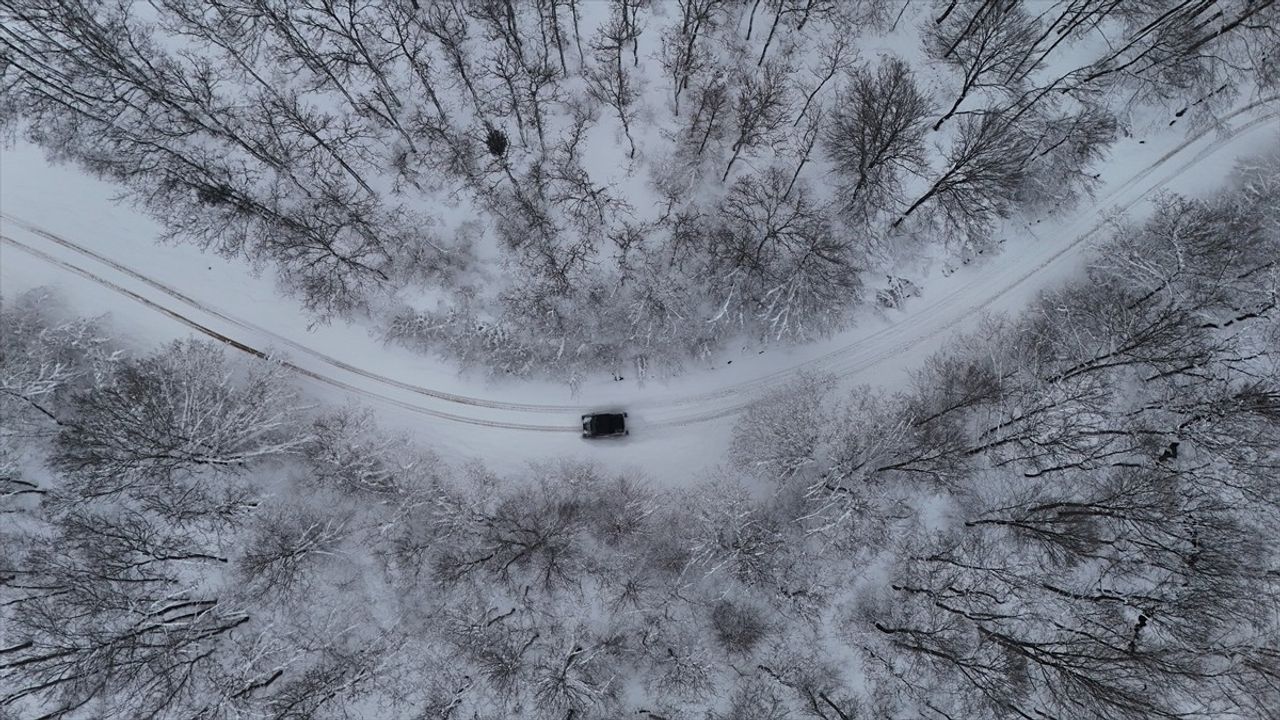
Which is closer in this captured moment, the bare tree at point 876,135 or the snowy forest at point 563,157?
the bare tree at point 876,135

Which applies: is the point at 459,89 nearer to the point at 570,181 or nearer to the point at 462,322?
the point at 570,181

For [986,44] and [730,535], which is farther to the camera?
[986,44]

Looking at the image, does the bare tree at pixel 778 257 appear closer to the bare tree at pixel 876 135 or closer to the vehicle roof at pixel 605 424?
the bare tree at pixel 876 135

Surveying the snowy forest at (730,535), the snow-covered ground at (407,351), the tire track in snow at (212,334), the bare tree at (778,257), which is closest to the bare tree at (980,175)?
the snow-covered ground at (407,351)

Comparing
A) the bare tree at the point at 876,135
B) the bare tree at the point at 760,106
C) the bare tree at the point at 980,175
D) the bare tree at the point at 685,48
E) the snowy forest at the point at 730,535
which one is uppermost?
the bare tree at the point at 685,48

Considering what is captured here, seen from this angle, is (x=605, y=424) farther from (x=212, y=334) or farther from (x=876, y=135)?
(x=212, y=334)

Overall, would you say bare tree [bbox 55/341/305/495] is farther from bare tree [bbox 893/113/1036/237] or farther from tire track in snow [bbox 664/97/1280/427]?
bare tree [bbox 893/113/1036/237]

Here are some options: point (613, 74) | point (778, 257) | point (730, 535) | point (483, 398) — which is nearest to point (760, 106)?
point (778, 257)
